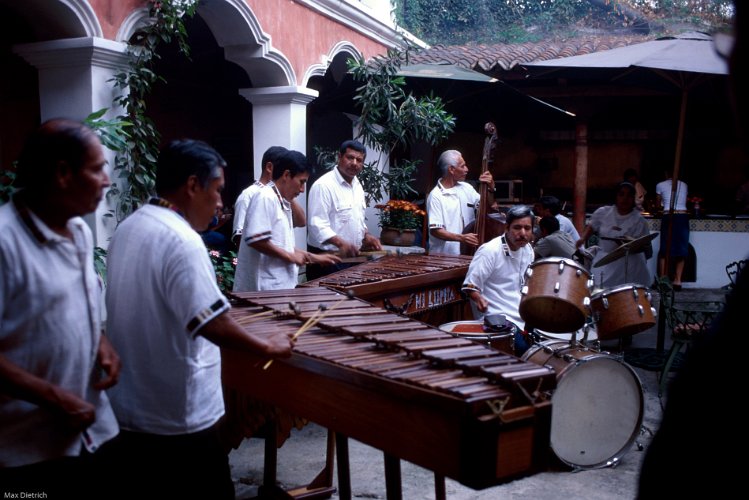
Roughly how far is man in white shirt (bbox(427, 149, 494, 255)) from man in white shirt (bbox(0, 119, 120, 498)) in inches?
194

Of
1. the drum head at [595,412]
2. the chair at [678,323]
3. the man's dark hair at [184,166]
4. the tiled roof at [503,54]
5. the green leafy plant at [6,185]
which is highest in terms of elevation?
the tiled roof at [503,54]

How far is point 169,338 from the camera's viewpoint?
93.6 inches

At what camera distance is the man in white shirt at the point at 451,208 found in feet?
22.8

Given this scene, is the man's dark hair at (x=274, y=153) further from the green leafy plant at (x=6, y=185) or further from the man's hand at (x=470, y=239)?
the man's hand at (x=470, y=239)

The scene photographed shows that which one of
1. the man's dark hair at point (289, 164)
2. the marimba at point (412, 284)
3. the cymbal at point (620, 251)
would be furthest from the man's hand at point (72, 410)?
the cymbal at point (620, 251)

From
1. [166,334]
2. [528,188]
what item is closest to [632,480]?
[166,334]

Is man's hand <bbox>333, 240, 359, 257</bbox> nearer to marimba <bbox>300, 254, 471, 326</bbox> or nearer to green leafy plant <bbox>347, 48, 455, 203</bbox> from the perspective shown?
marimba <bbox>300, 254, 471, 326</bbox>

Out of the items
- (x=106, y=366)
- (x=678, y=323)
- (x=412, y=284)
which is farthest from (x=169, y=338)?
(x=678, y=323)

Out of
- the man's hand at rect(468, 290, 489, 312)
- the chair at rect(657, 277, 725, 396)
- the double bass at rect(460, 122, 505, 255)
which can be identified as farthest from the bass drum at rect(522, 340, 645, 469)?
the double bass at rect(460, 122, 505, 255)

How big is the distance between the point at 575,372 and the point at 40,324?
3.27 m

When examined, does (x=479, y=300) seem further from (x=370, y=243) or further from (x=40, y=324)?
(x=40, y=324)

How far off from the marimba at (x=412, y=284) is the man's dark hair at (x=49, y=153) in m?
2.34

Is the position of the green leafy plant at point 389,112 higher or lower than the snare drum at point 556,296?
higher

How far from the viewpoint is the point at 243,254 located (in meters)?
4.67
